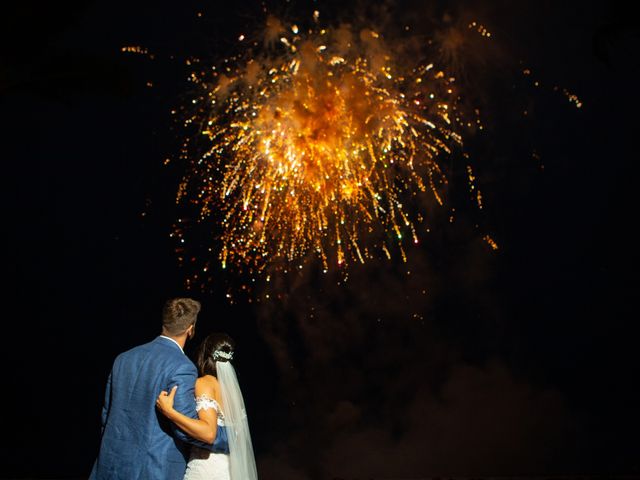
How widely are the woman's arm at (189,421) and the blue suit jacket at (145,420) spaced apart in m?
0.03

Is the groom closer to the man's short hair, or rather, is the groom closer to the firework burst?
the man's short hair

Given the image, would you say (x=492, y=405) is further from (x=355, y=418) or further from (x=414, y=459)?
(x=355, y=418)

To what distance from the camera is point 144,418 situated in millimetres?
2143

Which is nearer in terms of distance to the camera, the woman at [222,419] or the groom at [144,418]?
the groom at [144,418]

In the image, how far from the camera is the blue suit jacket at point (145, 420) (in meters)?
2.11

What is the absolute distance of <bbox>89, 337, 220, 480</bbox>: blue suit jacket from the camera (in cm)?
211

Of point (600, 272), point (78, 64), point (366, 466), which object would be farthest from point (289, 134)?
point (600, 272)

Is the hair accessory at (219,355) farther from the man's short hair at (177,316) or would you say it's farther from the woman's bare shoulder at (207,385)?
the man's short hair at (177,316)

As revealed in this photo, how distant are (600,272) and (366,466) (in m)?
4.38

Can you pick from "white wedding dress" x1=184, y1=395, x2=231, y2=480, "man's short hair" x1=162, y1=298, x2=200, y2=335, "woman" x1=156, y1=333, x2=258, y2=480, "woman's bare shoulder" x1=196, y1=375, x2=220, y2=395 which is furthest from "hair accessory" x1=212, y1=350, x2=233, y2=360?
"man's short hair" x1=162, y1=298, x2=200, y2=335

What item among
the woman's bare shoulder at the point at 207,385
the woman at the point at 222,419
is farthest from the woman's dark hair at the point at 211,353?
the woman's bare shoulder at the point at 207,385

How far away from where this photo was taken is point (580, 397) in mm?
7391

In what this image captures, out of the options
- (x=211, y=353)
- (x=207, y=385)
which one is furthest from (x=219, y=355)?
(x=207, y=385)

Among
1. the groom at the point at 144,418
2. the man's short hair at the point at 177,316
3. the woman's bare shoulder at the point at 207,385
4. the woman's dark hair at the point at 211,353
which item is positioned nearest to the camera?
the groom at the point at 144,418
